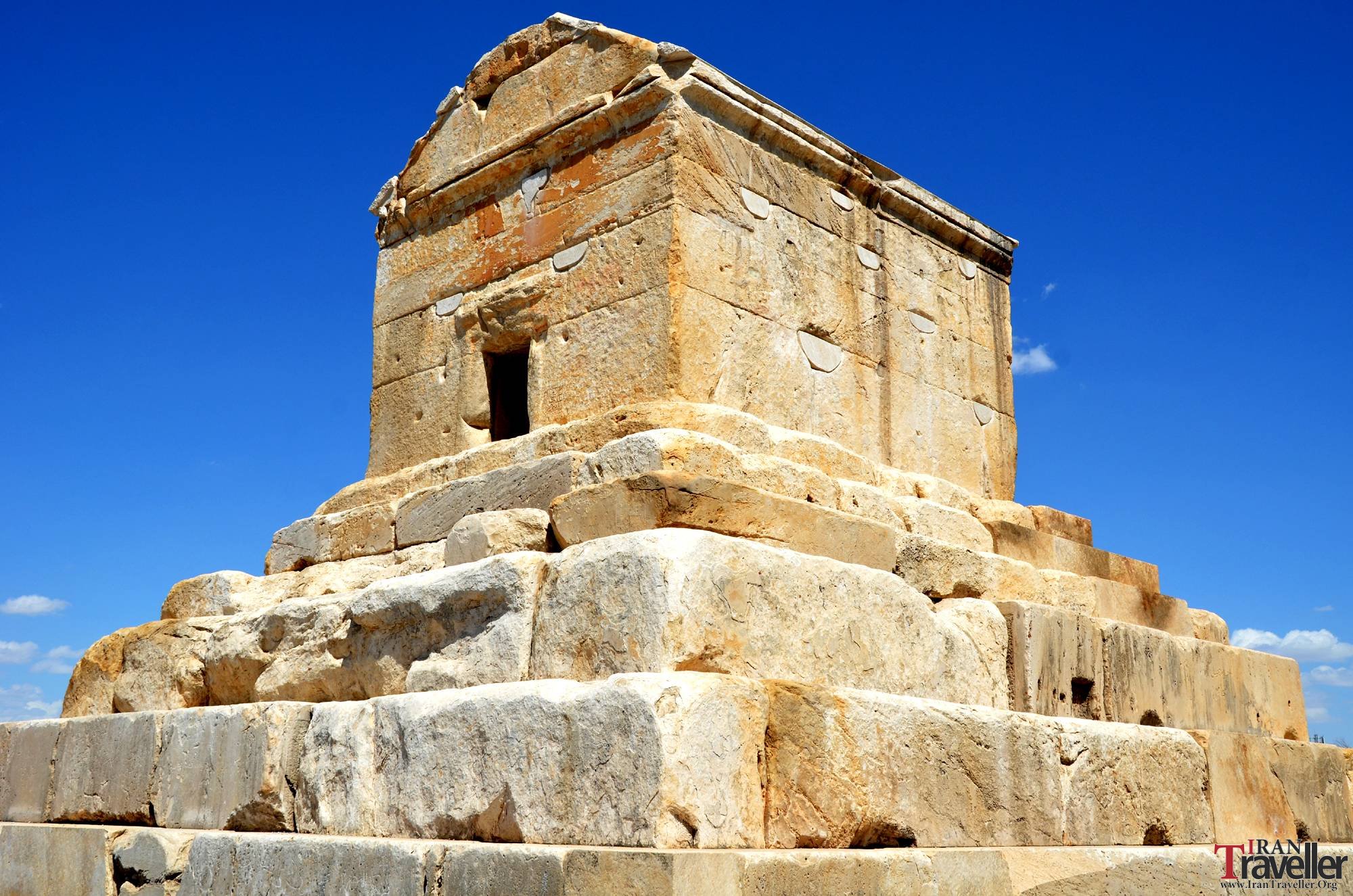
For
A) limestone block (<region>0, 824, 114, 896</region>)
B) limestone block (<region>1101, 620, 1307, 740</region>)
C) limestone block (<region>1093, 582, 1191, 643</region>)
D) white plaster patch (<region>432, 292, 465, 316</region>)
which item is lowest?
limestone block (<region>0, 824, 114, 896</region>)

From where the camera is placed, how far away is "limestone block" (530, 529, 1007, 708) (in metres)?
3.79

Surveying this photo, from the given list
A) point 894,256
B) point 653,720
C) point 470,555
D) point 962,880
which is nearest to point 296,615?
point 470,555

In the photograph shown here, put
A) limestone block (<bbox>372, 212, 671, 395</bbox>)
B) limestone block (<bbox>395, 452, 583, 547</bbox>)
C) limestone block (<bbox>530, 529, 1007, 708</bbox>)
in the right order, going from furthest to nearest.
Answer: limestone block (<bbox>372, 212, 671, 395</bbox>)
limestone block (<bbox>395, 452, 583, 547</bbox>)
limestone block (<bbox>530, 529, 1007, 708</bbox>)

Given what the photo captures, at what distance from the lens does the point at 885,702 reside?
3.96 metres

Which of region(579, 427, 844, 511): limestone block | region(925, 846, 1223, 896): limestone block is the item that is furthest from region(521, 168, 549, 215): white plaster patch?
region(925, 846, 1223, 896): limestone block

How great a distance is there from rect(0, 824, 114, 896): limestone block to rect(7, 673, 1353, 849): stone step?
0.14 metres

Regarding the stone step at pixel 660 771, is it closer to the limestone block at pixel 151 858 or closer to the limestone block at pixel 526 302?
the limestone block at pixel 151 858

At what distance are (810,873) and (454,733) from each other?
1.21 metres

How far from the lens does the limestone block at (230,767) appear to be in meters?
4.56

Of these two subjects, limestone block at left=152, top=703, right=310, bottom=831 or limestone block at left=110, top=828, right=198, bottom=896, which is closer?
limestone block at left=152, top=703, right=310, bottom=831

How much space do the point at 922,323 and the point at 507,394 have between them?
213 centimetres

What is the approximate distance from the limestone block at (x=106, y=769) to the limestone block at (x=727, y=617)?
6.61 feet

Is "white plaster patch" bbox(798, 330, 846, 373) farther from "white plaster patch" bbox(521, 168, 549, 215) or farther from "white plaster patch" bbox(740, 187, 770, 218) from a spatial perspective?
"white plaster patch" bbox(521, 168, 549, 215)

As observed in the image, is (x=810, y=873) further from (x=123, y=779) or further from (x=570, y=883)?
(x=123, y=779)
